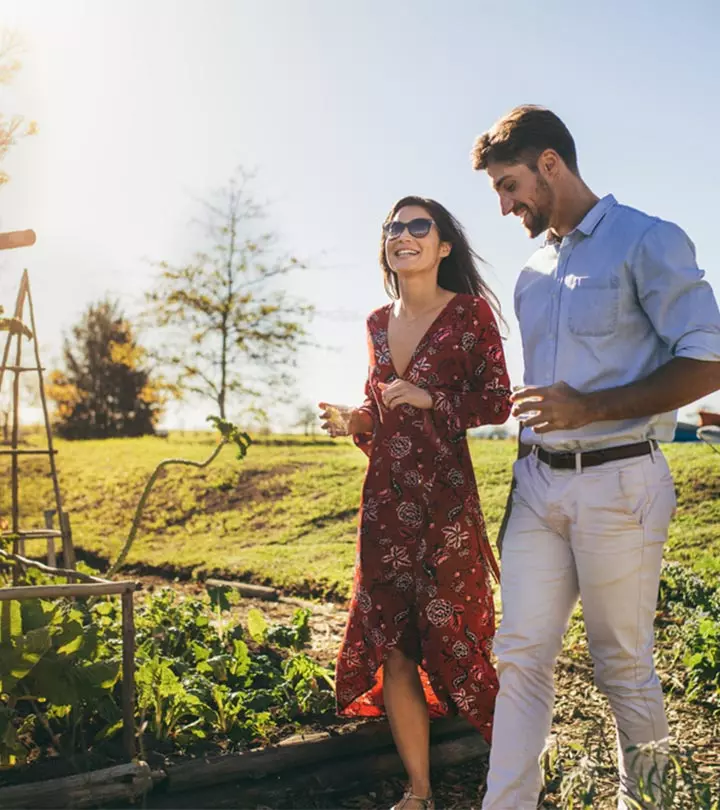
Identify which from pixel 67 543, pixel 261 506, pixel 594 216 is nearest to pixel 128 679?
pixel 594 216

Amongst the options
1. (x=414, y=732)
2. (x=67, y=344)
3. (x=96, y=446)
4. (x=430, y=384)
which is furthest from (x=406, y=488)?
(x=67, y=344)

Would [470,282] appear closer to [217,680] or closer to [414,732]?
[414,732]

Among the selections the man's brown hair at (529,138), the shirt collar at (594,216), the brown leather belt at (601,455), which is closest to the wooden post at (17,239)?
the man's brown hair at (529,138)

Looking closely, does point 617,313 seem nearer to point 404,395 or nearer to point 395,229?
point 404,395

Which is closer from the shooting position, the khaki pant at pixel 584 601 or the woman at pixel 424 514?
the khaki pant at pixel 584 601

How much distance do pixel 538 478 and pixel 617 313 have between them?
→ 1.77 feet

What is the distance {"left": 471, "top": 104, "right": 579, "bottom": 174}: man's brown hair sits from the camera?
2932 millimetres

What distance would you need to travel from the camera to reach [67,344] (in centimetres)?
2447

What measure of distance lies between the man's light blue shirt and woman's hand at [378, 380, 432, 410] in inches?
20.3

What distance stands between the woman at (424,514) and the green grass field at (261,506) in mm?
3228

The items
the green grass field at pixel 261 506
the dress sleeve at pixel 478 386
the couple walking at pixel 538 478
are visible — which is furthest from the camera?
the green grass field at pixel 261 506

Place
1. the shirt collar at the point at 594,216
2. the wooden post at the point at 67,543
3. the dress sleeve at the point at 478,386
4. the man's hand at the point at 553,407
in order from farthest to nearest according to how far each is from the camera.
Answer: the wooden post at the point at 67,543 < the dress sleeve at the point at 478,386 < the shirt collar at the point at 594,216 < the man's hand at the point at 553,407

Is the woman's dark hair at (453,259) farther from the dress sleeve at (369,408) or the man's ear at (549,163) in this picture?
the man's ear at (549,163)

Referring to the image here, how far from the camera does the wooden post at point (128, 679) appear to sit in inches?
136
